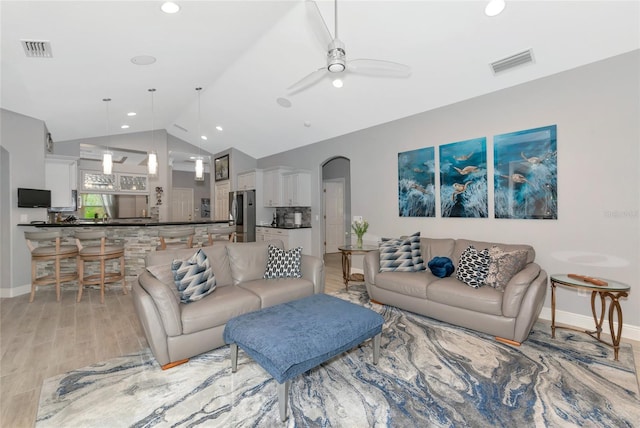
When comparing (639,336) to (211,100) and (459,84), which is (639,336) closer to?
(459,84)

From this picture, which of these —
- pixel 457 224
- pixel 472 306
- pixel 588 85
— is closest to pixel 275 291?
pixel 472 306

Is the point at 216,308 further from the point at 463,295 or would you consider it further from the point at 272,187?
the point at 272,187

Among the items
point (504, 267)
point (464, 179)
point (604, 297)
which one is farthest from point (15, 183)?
point (604, 297)

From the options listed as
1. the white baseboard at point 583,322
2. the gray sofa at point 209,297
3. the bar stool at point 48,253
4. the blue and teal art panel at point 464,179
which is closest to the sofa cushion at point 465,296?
the white baseboard at point 583,322

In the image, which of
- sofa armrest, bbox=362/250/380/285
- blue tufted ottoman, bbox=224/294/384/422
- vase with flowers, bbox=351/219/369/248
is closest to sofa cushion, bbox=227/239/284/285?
blue tufted ottoman, bbox=224/294/384/422

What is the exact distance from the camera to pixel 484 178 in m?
3.86

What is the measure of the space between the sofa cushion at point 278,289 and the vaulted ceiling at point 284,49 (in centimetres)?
246

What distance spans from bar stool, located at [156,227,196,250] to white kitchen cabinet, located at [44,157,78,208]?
99.0 inches

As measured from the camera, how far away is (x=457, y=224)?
4176 millimetres

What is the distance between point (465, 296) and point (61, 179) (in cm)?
712

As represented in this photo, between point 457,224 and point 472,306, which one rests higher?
point 457,224

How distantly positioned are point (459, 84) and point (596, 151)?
166cm

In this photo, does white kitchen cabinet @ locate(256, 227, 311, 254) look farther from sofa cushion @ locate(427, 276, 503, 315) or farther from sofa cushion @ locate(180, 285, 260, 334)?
sofa cushion @ locate(427, 276, 503, 315)

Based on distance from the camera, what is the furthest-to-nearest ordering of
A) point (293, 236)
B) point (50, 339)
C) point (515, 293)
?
point (293, 236) < point (50, 339) < point (515, 293)
